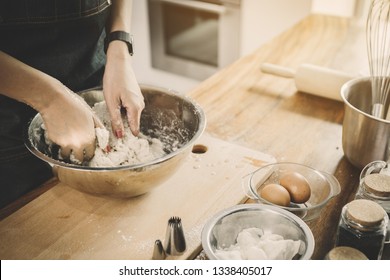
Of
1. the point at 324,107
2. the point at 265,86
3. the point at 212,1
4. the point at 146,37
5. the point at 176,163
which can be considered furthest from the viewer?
the point at 146,37

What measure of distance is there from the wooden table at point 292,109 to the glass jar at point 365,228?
71 millimetres

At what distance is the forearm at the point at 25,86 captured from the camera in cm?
78

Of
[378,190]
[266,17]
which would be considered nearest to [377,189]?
[378,190]

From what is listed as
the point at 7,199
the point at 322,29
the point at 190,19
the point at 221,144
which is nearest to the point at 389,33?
the point at 322,29

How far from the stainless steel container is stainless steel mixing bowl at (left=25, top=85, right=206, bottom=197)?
275 mm

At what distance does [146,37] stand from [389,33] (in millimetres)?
1384

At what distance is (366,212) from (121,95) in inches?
19.2

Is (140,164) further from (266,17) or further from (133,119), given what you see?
(266,17)

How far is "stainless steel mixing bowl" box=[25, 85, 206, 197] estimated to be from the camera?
29.8 inches

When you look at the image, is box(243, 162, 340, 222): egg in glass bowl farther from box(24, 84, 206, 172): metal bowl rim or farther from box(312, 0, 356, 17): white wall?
box(312, 0, 356, 17): white wall

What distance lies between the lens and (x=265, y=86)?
4.21 feet

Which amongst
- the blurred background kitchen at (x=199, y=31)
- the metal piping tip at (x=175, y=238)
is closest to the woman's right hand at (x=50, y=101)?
the metal piping tip at (x=175, y=238)

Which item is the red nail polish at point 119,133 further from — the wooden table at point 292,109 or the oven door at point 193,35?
the oven door at point 193,35
